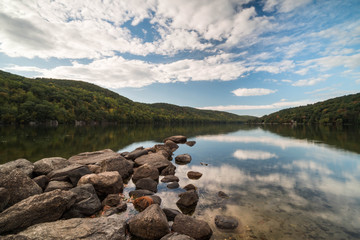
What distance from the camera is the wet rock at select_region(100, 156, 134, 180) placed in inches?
534

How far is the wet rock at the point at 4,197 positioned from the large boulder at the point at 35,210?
91 cm

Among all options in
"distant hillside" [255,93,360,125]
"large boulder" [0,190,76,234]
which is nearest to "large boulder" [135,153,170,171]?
"large boulder" [0,190,76,234]

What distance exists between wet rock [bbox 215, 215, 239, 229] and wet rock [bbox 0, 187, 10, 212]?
9.18 m

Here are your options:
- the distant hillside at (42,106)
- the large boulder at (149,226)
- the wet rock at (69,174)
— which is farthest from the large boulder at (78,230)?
the distant hillside at (42,106)

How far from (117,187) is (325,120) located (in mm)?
167205

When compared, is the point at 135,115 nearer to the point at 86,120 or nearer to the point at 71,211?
the point at 86,120

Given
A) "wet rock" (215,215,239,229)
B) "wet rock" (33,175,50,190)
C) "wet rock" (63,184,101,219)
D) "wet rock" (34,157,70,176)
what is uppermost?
"wet rock" (34,157,70,176)

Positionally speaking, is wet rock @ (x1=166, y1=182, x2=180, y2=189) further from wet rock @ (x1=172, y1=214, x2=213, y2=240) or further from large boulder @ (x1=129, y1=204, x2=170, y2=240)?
large boulder @ (x1=129, y1=204, x2=170, y2=240)

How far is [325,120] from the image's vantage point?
128m

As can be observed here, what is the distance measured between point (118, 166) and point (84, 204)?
601 cm

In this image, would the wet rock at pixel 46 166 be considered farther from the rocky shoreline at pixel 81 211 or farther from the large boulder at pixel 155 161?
the large boulder at pixel 155 161

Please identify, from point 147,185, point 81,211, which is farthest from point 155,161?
point 81,211

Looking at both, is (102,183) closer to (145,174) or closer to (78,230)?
(145,174)

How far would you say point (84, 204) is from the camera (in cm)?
823
